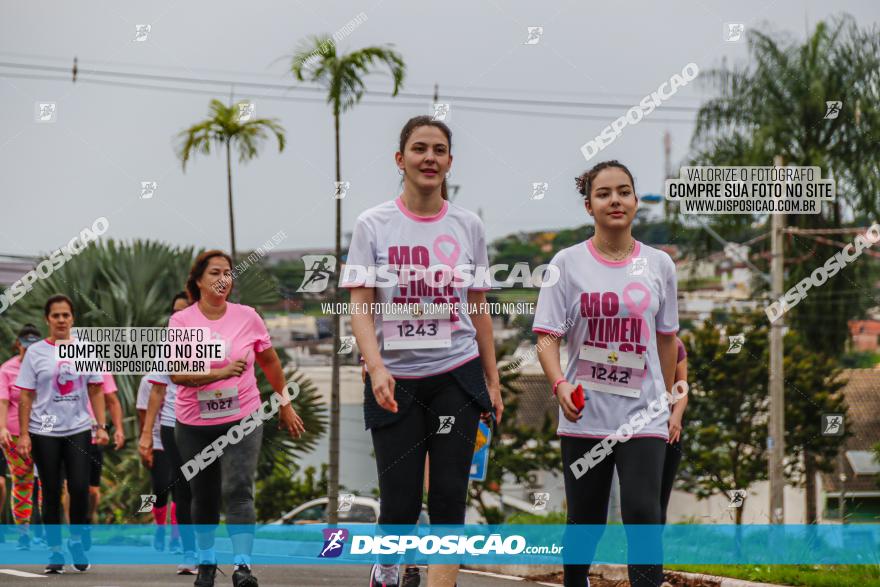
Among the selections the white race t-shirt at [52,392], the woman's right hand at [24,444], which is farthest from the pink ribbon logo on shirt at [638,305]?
the woman's right hand at [24,444]

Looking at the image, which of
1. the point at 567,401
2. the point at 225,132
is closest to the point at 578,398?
the point at 567,401

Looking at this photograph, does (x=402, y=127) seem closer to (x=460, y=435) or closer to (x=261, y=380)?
(x=460, y=435)

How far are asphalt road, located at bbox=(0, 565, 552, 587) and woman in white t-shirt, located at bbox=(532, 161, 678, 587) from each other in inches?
89.0

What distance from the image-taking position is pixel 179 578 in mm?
7961

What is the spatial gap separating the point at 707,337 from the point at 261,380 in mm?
16023

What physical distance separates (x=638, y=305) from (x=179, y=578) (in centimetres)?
405

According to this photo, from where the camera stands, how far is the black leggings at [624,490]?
4875 millimetres

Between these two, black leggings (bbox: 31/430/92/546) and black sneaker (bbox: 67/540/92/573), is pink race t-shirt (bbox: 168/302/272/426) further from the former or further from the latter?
black sneaker (bbox: 67/540/92/573)

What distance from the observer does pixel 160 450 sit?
31.0 ft

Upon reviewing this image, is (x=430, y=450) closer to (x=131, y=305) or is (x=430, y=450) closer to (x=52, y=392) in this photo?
(x=52, y=392)

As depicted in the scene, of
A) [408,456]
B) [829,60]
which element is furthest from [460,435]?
[829,60]

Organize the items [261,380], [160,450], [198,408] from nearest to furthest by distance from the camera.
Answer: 1. [198,408]
2. [160,450]
3. [261,380]

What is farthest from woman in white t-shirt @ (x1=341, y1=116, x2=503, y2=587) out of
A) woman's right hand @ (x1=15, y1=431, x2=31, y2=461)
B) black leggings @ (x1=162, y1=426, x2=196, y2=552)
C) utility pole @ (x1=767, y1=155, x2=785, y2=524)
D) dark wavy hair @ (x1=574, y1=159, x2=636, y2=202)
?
utility pole @ (x1=767, y1=155, x2=785, y2=524)

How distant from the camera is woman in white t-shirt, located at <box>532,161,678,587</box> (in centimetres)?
499
